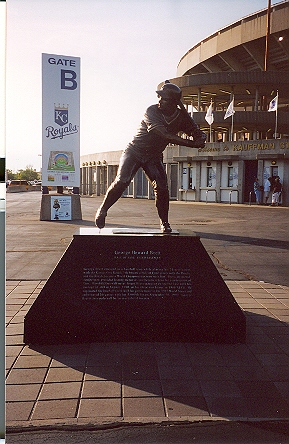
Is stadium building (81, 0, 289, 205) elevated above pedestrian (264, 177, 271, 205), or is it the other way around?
stadium building (81, 0, 289, 205)

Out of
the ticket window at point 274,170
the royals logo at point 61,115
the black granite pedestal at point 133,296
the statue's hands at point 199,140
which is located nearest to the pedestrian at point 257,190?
the ticket window at point 274,170

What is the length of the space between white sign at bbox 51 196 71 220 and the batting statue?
9.90 m

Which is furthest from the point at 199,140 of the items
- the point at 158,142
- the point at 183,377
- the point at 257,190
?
the point at 257,190

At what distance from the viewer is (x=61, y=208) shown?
47.1 ft

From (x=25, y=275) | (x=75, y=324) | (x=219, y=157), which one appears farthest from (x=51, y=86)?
(x=219, y=157)

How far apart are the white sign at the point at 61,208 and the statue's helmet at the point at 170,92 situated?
10405mm

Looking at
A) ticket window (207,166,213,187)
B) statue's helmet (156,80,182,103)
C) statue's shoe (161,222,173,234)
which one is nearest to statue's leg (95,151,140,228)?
statue's shoe (161,222,173,234)

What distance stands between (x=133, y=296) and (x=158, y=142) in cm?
152

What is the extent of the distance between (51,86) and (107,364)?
34.6ft

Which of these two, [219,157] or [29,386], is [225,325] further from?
[219,157]

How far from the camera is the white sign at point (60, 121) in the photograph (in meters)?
12.2

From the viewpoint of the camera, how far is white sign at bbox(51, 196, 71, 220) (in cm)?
1423

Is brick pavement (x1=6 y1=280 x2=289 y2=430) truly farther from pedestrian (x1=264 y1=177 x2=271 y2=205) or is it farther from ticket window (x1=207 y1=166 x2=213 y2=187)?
ticket window (x1=207 y1=166 x2=213 y2=187)

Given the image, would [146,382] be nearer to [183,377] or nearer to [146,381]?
[146,381]
